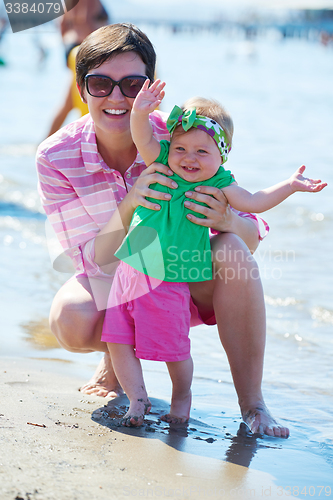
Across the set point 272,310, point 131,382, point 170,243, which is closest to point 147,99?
point 170,243

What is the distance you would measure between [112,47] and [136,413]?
4.64ft

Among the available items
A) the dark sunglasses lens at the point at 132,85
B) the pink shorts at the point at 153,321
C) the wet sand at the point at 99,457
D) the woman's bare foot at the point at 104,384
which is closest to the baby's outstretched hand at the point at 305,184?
the pink shorts at the point at 153,321

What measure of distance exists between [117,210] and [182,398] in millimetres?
790

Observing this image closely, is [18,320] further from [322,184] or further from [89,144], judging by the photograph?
[322,184]

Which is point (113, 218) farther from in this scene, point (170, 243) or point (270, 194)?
point (270, 194)

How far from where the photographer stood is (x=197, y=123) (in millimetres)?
2320

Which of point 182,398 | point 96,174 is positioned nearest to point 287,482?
point 182,398

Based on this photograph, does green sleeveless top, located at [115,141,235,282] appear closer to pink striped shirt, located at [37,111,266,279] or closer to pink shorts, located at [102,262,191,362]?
pink shorts, located at [102,262,191,362]

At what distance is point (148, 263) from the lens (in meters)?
2.30

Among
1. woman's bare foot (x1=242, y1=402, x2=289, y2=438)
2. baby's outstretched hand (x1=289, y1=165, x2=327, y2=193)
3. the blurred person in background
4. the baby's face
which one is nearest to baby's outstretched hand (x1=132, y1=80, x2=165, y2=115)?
the baby's face

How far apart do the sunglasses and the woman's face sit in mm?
16

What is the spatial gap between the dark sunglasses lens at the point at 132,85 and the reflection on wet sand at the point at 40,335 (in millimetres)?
1385

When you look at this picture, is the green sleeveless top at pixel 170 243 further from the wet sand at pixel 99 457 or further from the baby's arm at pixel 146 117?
the wet sand at pixel 99 457

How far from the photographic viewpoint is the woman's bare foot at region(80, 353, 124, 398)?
2590mm
